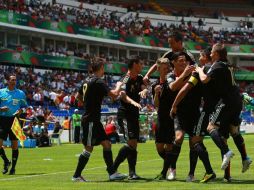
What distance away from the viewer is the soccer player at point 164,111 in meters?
11.5

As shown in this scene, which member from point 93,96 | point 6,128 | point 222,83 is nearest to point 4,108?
point 6,128

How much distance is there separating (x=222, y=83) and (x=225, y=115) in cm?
54

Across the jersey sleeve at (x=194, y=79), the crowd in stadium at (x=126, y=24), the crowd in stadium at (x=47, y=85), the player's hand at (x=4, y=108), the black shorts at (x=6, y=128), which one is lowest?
the crowd in stadium at (x=47, y=85)

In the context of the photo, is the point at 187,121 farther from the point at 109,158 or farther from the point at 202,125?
the point at 109,158

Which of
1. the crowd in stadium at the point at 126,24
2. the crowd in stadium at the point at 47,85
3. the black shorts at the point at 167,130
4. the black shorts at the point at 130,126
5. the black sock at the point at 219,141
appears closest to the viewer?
the black sock at the point at 219,141

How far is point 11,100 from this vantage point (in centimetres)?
1508

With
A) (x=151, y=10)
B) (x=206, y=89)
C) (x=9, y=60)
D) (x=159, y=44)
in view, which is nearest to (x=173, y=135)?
(x=206, y=89)

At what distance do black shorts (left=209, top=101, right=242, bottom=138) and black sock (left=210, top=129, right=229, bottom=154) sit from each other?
18 centimetres

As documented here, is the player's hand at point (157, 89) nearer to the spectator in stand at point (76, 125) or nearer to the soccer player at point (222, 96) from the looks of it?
the soccer player at point (222, 96)

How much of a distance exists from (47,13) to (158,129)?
151 ft

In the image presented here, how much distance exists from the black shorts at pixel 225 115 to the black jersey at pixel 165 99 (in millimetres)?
918

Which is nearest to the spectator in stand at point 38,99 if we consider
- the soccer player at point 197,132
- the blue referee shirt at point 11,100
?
the blue referee shirt at point 11,100

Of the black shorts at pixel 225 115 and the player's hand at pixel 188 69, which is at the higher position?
the player's hand at pixel 188 69

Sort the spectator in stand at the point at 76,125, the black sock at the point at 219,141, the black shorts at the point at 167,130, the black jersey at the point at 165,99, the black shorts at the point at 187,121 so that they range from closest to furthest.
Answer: the black sock at the point at 219,141 → the black shorts at the point at 187,121 → the black jersey at the point at 165,99 → the black shorts at the point at 167,130 → the spectator in stand at the point at 76,125
